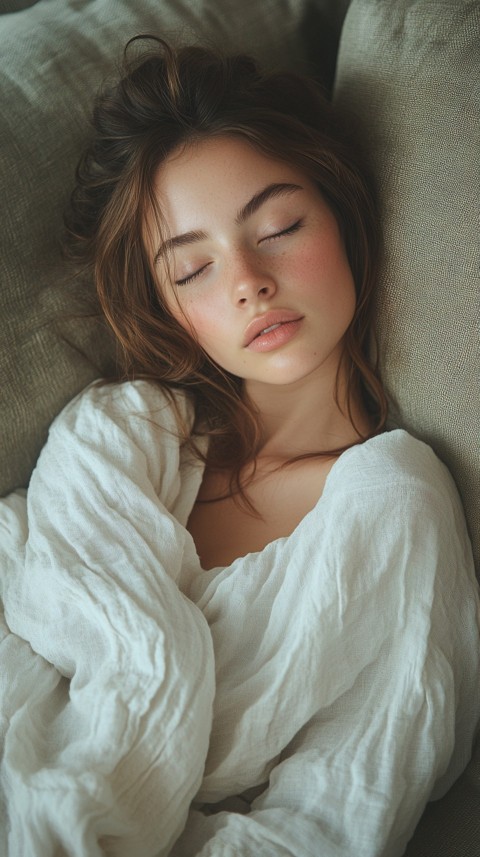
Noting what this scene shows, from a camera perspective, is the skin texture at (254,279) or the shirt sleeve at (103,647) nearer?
the shirt sleeve at (103,647)

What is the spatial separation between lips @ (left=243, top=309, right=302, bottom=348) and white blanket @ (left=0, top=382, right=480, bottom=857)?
0.20 m

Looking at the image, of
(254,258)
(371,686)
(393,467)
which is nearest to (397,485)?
(393,467)

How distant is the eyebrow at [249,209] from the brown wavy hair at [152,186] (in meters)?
0.05

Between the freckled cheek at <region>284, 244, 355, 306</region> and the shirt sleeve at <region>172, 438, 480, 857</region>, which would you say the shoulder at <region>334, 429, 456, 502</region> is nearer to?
the shirt sleeve at <region>172, 438, 480, 857</region>

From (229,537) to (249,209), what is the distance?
18.5 inches

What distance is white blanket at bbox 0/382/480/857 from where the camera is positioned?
824 mm

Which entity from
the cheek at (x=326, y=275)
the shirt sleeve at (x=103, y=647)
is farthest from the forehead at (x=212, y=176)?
the shirt sleeve at (x=103, y=647)

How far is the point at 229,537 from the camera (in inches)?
45.4

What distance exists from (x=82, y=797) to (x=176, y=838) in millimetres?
143

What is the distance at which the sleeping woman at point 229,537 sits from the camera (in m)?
0.84

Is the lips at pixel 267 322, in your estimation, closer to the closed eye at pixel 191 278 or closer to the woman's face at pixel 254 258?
the woman's face at pixel 254 258

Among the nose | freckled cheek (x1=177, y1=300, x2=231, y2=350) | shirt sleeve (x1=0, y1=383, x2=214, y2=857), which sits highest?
the nose

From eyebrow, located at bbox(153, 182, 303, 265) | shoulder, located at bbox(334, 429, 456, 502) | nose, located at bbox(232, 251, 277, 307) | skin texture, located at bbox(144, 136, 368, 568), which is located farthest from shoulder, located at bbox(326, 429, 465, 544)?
eyebrow, located at bbox(153, 182, 303, 265)

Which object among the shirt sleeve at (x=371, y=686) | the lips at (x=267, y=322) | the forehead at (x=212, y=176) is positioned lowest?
the shirt sleeve at (x=371, y=686)
